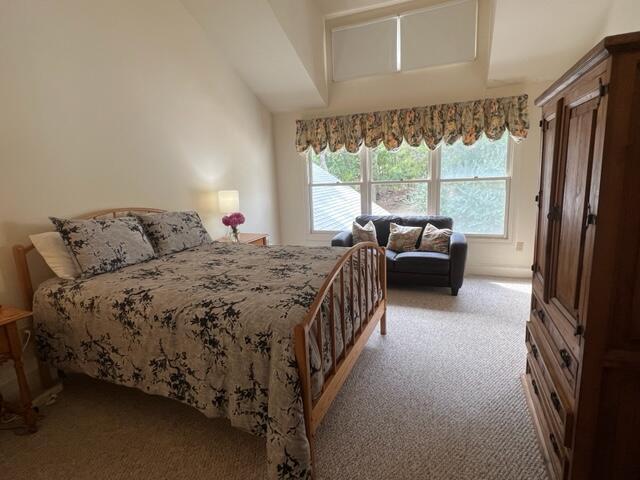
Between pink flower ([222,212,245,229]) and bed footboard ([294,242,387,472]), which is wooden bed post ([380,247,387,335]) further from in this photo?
pink flower ([222,212,245,229])

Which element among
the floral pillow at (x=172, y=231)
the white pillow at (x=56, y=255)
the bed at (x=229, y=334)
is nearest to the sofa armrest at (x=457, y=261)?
the bed at (x=229, y=334)

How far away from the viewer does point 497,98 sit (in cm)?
407

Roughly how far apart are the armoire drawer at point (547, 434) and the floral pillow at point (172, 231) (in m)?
2.70

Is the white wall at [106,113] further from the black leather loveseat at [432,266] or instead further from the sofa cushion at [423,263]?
the sofa cushion at [423,263]

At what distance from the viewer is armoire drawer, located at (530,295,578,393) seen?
50.6 inches

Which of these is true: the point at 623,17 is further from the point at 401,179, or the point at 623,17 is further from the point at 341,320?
the point at 341,320

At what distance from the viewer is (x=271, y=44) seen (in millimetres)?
3793

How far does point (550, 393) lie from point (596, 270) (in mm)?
698

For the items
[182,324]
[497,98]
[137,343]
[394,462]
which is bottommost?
[394,462]

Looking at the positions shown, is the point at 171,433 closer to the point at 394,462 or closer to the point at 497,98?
the point at 394,462

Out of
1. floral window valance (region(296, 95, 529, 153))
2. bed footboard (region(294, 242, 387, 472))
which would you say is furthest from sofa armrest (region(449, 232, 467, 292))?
floral window valance (region(296, 95, 529, 153))

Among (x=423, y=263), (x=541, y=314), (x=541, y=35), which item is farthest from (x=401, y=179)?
(x=541, y=314)

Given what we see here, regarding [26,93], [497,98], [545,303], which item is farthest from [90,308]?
[497,98]

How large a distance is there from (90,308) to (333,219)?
12.3 ft
